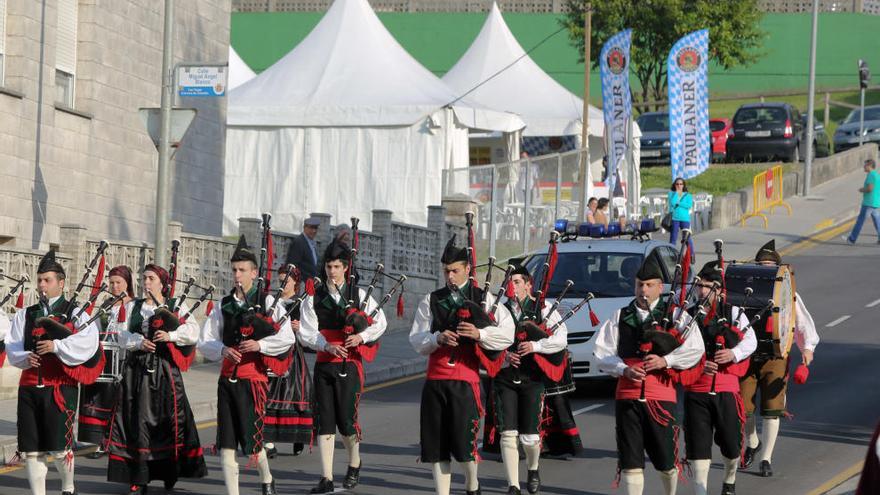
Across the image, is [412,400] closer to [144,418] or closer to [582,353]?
[582,353]

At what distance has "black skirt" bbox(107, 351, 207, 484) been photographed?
1141 cm

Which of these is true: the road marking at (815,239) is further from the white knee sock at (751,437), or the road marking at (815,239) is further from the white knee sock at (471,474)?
the white knee sock at (471,474)

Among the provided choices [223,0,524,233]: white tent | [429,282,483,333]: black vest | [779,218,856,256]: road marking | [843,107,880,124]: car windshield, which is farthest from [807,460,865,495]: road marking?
[843,107,880,124]: car windshield

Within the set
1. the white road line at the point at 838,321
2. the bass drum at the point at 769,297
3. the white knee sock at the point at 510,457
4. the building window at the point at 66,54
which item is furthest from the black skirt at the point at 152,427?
the white road line at the point at 838,321

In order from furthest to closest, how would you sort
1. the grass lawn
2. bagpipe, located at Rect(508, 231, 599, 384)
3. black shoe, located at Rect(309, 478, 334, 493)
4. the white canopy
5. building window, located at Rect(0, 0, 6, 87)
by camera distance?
the grass lawn
the white canopy
building window, located at Rect(0, 0, 6, 87)
bagpipe, located at Rect(508, 231, 599, 384)
black shoe, located at Rect(309, 478, 334, 493)

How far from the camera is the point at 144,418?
11.5m

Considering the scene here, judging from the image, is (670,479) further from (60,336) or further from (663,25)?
(663,25)

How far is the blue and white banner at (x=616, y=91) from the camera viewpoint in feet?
103

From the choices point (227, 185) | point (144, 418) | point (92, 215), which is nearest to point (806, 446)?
point (144, 418)

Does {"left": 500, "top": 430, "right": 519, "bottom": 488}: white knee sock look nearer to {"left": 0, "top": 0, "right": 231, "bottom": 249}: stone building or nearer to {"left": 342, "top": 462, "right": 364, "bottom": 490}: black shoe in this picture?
{"left": 342, "top": 462, "right": 364, "bottom": 490}: black shoe

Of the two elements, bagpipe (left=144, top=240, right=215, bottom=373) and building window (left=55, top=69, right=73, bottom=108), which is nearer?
bagpipe (left=144, top=240, right=215, bottom=373)

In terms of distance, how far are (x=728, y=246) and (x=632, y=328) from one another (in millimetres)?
21095

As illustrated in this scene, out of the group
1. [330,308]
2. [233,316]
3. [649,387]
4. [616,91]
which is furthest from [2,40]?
[616,91]

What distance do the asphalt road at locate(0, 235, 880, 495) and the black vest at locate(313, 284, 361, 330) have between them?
130 cm
